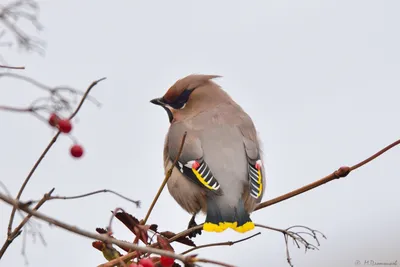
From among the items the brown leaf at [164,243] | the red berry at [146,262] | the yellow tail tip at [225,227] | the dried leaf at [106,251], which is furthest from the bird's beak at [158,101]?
the red berry at [146,262]

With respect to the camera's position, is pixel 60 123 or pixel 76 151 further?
pixel 76 151

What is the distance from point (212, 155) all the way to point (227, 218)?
357 mm

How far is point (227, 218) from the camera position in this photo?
11.1 feet

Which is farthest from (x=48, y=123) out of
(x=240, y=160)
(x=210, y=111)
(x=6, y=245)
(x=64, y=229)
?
(x=210, y=111)

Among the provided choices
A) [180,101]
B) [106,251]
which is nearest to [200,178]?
[180,101]

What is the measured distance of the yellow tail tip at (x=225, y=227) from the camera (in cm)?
329

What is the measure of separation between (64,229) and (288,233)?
1.29m

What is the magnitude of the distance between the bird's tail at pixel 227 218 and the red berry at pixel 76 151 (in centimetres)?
132

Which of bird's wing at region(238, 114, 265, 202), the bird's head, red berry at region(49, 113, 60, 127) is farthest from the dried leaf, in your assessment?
the bird's head

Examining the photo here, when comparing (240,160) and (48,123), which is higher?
(48,123)

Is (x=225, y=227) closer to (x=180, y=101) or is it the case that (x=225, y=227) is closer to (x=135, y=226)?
(x=180, y=101)

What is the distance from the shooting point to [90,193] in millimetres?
1783

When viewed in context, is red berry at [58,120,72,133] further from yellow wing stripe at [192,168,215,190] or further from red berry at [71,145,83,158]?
→ yellow wing stripe at [192,168,215,190]

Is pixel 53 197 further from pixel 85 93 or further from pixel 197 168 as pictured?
pixel 197 168
